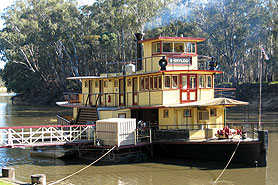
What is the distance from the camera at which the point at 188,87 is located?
2598 cm

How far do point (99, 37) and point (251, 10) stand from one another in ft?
87.9

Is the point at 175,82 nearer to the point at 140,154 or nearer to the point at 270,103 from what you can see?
the point at 140,154

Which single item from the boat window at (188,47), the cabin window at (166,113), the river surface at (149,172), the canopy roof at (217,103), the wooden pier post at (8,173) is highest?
the boat window at (188,47)

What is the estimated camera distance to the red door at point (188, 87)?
2580 centimetres

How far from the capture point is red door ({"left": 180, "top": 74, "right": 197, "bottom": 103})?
2580 centimetres

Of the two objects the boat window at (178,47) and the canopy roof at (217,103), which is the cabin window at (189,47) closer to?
the boat window at (178,47)

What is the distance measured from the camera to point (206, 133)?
79.1 ft

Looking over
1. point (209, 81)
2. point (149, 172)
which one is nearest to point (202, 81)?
point (209, 81)

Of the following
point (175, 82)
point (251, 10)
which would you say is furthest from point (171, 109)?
point (251, 10)

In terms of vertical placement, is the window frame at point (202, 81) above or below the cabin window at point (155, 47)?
below

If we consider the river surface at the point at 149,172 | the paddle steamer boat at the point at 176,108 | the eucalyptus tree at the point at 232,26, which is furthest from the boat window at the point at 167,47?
the eucalyptus tree at the point at 232,26

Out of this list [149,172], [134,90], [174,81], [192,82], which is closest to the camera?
[149,172]

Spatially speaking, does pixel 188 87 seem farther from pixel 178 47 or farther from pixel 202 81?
pixel 178 47

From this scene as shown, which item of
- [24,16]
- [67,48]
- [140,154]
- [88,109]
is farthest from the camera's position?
[24,16]
